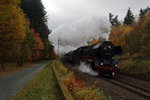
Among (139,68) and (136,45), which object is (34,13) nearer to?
(136,45)

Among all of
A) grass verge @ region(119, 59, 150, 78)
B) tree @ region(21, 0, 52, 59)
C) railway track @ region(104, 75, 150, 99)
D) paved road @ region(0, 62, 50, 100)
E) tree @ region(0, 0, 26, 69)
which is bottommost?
railway track @ region(104, 75, 150, 99)

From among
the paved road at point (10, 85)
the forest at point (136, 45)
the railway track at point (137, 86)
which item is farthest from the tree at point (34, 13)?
the railway track at point (137, 86)

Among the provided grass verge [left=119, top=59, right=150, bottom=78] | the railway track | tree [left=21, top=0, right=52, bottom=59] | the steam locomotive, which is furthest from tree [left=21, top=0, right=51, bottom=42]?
the railway track

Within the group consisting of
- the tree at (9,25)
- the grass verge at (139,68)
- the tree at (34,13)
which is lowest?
the grass verge at (139,68)

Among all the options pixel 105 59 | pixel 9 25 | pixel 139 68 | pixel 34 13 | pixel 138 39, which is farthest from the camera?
pixel 34 13

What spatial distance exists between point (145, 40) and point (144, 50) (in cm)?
178

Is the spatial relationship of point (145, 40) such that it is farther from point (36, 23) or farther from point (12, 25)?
point (36, 23)

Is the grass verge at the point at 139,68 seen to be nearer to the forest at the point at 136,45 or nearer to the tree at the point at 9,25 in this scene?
the forest at the point at 136,45

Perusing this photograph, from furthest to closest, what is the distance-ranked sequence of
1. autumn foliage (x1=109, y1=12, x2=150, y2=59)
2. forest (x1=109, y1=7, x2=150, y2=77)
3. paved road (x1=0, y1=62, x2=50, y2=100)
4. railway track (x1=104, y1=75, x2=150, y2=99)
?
autumn foliage (x1=109, y1=12, x2=150, y2=59) → forest (x1=109, y1=7, x2=150, y2=77) → railway track (x1=104, y1=75, x2=150, y2=99) → paved road (x1=0, y1=62, x2=50, y2=100)

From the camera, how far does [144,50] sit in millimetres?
46531

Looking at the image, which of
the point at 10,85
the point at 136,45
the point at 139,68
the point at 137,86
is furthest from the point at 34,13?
the point at 137,86

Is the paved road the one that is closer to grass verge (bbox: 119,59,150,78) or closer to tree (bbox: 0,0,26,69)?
tree (bbox: 0,0,26,69)

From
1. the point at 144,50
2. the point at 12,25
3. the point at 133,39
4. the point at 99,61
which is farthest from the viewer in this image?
the point at 133,39

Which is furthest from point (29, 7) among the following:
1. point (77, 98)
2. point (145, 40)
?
point (77, 98)
